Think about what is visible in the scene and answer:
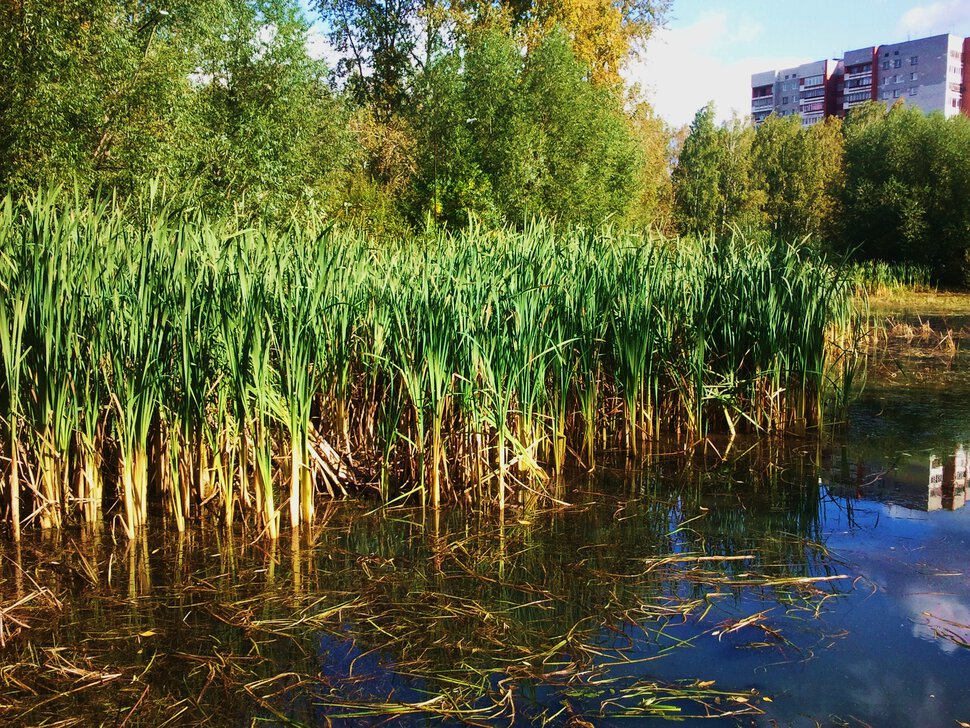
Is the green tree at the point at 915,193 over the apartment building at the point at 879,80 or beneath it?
beneath

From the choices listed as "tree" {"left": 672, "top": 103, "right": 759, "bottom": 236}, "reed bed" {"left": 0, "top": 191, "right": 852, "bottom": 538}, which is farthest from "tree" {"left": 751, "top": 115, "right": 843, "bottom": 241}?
"reed bed" {"left": 0, "top": 191, "right": 852, "bottom": 538}

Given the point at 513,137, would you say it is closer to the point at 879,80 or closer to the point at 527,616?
the point at 527,616

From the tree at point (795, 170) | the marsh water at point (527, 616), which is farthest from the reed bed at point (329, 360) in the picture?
the tree at point (795, 170)

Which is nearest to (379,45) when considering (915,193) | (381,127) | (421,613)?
(381,127)

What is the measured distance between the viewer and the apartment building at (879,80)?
8162cm

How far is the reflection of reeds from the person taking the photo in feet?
10.00

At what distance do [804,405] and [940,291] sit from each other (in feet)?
74.9

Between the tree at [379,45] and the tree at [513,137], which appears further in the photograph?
the tree at [379,45]

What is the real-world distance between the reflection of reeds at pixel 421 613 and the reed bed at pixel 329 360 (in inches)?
15.2

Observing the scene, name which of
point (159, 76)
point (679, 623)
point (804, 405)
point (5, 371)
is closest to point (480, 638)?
point (679, 623)

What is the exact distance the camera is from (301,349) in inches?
181

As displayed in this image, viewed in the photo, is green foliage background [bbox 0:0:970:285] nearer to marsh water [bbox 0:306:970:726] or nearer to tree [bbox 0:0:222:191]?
tree [bbox 0:0:222:191]

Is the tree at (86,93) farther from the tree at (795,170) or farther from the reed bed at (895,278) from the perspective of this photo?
the tree at (795,170)

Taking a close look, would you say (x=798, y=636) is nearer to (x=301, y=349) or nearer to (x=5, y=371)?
(x=301, y=349)
